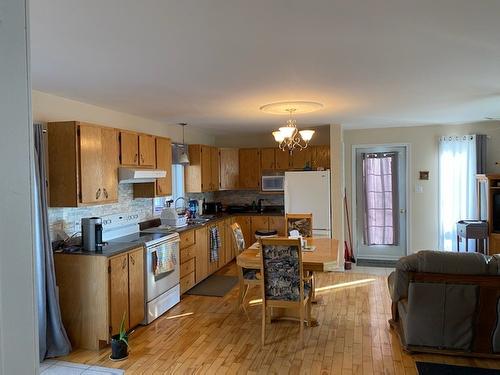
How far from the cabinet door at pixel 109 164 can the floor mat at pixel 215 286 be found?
5.98 feet

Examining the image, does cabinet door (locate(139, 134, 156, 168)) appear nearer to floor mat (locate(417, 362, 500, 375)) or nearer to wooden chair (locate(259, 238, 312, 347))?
wooden chair (locate(259, 238, 312, 347))

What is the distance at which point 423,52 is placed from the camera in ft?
8.05

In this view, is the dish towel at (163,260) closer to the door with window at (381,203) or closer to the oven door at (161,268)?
the oven door at (161,268)

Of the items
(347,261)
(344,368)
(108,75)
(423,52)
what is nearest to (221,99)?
(108,75)

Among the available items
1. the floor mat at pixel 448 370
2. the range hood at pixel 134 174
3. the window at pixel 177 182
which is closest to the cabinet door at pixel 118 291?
the range hood at pixel 134 174

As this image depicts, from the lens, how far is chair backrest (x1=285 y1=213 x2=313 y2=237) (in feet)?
16.4

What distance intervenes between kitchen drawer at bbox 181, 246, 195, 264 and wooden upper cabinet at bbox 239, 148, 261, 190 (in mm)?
2231

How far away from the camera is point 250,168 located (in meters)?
6.95

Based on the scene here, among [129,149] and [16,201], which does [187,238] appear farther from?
[16,201]

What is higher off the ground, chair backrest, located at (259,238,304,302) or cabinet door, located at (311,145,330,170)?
cabinet door, located at (311,145,330,170)

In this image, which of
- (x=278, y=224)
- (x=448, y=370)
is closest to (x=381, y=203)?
(x=278, y=224)

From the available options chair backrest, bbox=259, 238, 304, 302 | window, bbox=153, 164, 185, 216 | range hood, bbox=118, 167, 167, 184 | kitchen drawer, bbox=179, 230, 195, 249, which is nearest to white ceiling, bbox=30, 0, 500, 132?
range hood, bbox=118, 167, 167, 184

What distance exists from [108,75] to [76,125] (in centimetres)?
81

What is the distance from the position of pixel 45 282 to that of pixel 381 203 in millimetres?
5485
